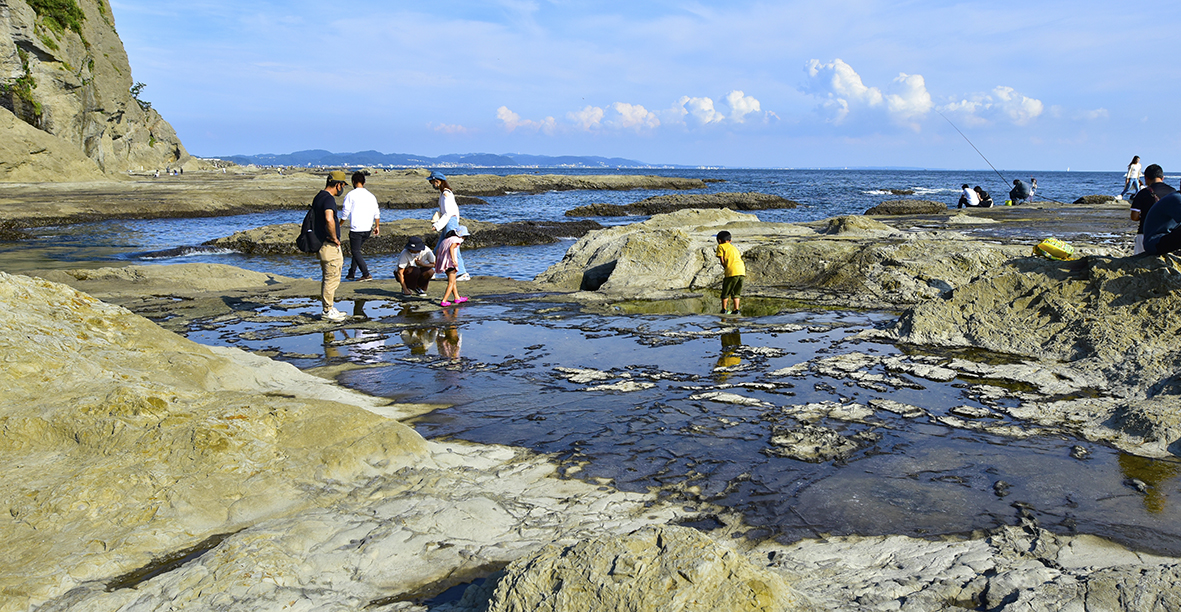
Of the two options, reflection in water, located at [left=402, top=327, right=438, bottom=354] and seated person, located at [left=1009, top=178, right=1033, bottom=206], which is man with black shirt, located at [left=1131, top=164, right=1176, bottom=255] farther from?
seated person, located at [left=1009, top=178, right=1033, bottom=206]

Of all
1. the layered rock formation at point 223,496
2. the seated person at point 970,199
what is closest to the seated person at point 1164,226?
the layered rock formation at point 223,496

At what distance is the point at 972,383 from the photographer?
5789 millimetres

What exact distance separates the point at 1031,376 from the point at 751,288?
5514mm

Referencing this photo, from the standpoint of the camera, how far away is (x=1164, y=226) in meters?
6.39

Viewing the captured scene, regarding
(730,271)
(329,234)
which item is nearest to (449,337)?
(329,234)

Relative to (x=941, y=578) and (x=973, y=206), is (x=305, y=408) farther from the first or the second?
(x=973, y=206)

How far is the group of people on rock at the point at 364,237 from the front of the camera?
324 inches

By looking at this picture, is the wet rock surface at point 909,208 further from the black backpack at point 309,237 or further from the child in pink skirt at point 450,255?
the black backpack at point 309,237

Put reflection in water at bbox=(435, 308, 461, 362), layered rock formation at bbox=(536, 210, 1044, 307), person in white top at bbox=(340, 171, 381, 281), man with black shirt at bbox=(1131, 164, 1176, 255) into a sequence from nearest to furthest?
reflection in water at bbox=(435, 308, 461, 362), man with black shirt at bbox=(1131, 164, 1176, 255), person in white top at bbox=(340, 171, 381, 281), layered rock formation at bbox=(536, 210, 1044, 307)

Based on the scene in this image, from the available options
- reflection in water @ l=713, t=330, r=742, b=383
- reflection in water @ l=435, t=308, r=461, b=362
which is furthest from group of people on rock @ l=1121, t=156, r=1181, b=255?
reflection in water @ l=435, t=308, r=461, b=362

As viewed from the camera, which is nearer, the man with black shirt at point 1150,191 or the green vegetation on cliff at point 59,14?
the man with black shirt at point 1150,191

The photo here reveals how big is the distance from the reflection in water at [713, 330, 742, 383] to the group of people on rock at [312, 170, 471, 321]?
3658 millimetres

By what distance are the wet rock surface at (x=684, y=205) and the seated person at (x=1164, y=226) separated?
96.2 ft

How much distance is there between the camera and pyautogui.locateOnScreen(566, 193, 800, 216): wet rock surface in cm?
3591
